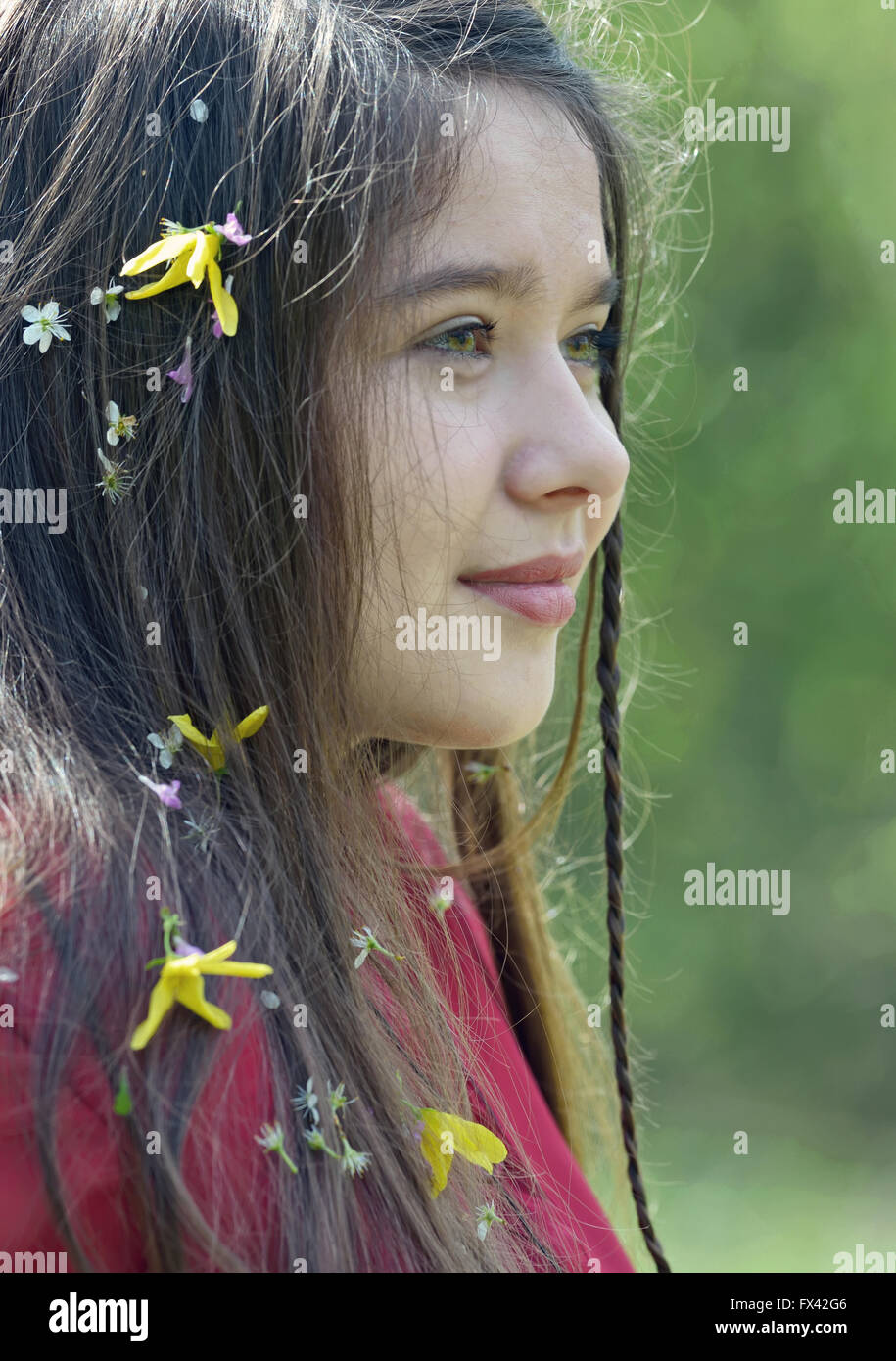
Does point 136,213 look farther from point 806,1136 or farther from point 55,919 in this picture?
point 806,1136

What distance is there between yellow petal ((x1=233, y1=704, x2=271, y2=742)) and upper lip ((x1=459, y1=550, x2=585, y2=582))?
0.25m

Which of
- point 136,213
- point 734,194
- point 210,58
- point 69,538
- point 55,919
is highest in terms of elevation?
point 734,194

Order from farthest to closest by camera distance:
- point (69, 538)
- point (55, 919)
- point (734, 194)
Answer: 1. point (734, 194)
2. point (69, 538)
3. point (55, 919)

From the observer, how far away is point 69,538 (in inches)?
41.1

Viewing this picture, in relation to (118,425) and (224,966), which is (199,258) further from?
(224,966)

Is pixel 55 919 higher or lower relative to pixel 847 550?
lower

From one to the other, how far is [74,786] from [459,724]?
420 mm

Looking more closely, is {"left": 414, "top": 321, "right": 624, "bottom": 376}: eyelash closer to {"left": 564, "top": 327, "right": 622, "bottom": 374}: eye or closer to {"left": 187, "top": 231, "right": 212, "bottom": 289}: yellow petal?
{"left": 564, "top": 327, "right": 622, "bottom": 374}: eye

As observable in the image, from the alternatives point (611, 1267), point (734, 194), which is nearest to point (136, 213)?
point (611, 1267)

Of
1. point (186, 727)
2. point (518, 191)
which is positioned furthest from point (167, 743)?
point (518, 191)

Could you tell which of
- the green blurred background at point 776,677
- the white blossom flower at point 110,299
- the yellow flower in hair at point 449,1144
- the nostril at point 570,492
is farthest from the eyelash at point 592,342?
the green blurred background at point 776,677

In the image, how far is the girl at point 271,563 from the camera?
0.84 metres

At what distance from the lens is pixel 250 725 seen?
101 cm

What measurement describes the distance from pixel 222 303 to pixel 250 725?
354 mm
